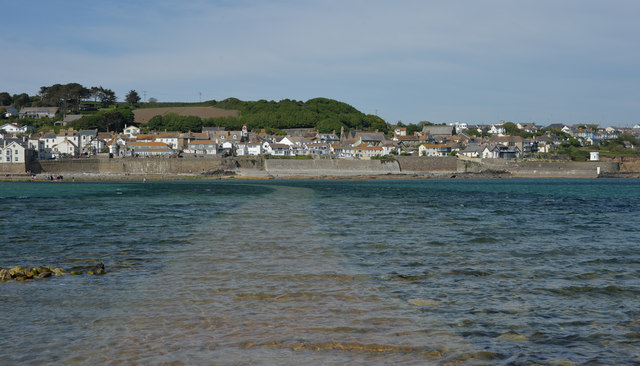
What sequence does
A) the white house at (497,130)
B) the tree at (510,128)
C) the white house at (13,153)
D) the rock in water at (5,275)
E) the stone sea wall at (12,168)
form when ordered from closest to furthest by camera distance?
the rock in water at (5,275) < the white house at (13,153) < the stone sea wall at (12,168) < the tree at (510,128) < the white house at (497,130)

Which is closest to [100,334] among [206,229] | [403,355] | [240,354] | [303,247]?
[240,354]

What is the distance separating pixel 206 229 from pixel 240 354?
42.7 ft

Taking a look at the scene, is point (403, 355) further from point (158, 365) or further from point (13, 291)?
point (13, 291)

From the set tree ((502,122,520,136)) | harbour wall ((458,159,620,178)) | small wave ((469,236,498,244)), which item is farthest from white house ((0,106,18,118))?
small wave ((469,236,498,244))

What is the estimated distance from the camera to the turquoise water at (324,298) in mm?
6234

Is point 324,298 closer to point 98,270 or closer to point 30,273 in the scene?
point 98,270

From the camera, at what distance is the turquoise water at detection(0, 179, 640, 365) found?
6234 mm

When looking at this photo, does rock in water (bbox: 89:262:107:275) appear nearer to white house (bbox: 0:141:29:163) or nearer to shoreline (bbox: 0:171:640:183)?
shoreline (bbox: 0:171:640:183)

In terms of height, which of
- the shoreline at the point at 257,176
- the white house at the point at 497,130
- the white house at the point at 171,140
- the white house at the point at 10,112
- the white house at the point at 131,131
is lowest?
the shoreline at the point at 257,176

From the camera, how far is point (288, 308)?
8.09 metres

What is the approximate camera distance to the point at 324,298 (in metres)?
8.69

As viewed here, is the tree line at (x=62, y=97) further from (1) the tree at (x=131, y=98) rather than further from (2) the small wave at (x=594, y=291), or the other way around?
(2) the small wave at (x=594, y=291)

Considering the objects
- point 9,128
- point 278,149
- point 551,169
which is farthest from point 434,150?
point 9,128

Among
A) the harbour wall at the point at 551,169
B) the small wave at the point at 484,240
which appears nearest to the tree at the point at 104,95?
the harbour wall at the point at 551,169
